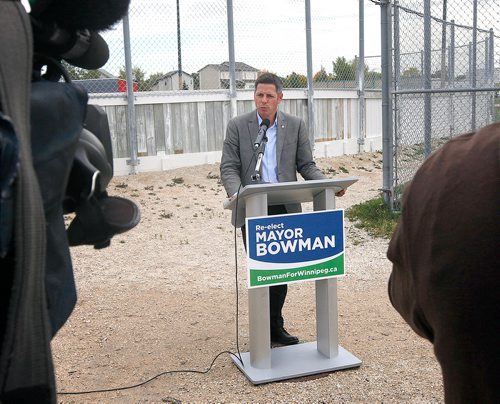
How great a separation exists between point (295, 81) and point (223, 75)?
7.29ft

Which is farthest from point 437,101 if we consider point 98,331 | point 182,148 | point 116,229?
point 116,229

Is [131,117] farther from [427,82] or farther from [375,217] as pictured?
[427,82]

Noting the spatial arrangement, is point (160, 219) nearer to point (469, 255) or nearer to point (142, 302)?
point (142, 302)

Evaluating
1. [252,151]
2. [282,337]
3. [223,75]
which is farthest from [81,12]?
[223,75]

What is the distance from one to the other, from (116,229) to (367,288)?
17.7ft

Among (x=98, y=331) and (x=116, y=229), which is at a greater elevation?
(x=116, y=229)

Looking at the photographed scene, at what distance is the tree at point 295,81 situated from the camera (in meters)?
14.8

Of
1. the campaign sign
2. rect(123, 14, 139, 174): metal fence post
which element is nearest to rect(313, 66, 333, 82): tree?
rect(123, 14, 139, 174): metal fence post

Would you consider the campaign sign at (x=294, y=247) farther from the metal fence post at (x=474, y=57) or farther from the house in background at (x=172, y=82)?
the house in background at (x=172, y=82)

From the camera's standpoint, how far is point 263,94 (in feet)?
17.1

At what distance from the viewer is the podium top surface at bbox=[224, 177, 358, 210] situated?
4.25 m

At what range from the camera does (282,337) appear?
5.33 m

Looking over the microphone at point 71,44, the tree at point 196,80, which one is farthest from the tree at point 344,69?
the microphone at point 71,44

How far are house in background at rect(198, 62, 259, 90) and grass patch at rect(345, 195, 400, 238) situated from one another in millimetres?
4625
